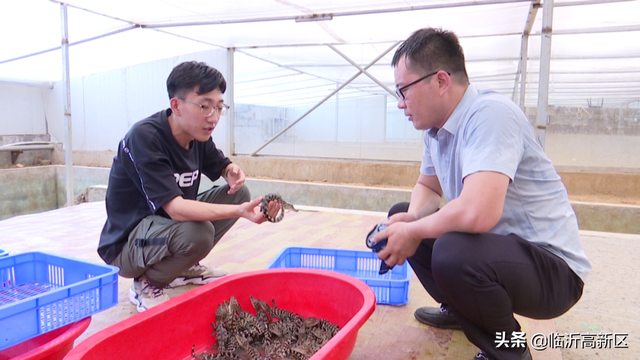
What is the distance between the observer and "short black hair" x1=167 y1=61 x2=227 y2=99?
1726 mm

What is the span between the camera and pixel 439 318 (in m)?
1.66

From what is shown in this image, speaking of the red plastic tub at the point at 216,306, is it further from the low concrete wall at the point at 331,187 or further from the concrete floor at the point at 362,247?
the low concrete wall at the point at 331,187

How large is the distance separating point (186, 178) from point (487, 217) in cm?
128

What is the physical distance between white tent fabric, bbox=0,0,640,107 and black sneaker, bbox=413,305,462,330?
3222 mm

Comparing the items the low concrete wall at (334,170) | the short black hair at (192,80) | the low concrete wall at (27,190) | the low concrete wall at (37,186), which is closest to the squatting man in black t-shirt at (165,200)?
the short black hair at (192,80)

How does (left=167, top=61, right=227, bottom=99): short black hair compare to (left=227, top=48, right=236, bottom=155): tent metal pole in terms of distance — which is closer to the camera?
(left=167, top=61, right=227, bottom=99): short black hair

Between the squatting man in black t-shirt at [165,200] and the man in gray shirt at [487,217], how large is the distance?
2.21 ft

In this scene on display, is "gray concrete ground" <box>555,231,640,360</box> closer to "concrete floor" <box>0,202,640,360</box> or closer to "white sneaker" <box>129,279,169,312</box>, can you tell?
"concrete floor" <box>0,202,640,360</box>

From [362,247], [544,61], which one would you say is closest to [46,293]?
[362,247]

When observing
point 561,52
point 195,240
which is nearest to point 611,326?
point 195,240

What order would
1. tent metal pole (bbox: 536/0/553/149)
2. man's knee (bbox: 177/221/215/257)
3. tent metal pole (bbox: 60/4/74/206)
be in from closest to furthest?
man's knee (bbox: 177/221/215/257) < tent metal pole (bbox: 536/0/553/149) < tent metal pole (bbox: 60/4/74/206)

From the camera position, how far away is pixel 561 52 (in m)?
5.41

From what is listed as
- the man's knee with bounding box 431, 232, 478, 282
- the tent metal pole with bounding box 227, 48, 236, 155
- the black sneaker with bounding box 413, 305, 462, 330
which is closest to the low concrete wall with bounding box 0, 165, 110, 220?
the tent metal pole with bounding box 227, 48, 236, 155

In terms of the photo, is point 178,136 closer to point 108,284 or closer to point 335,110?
point 108,284
